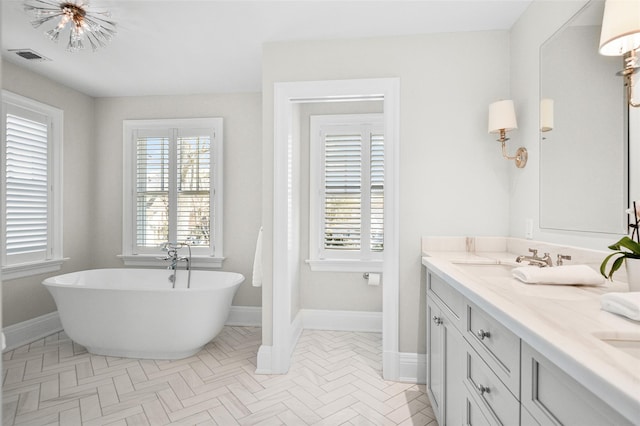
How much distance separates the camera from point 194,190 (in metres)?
3.84

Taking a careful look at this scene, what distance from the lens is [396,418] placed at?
2.09 metres

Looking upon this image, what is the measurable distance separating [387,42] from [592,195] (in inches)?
66.9

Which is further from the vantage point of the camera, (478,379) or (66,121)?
(66,121)

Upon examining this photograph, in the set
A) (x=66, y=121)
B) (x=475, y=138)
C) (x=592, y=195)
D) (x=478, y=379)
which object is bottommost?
(x=478, y=379)

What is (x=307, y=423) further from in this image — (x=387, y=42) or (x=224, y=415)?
(x=387, y=42)

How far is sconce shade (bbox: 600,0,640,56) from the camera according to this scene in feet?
4.20

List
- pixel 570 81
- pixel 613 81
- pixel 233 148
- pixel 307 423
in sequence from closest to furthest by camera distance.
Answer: pixel 613 81 < pixel 570 81 < pixel 307 423 < pixel 233 148

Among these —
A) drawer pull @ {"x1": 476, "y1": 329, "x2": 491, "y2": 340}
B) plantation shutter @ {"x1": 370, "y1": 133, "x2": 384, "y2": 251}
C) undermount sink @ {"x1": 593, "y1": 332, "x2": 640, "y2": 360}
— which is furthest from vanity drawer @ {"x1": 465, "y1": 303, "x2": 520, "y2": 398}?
plantation shutter @ {"x1": 370, "y1": 133, "x2": 384, "y2": 251}

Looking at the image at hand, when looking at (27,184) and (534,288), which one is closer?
(534,288)

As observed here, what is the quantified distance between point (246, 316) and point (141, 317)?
1.22 m

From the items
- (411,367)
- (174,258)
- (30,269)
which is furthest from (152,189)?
(411,367)

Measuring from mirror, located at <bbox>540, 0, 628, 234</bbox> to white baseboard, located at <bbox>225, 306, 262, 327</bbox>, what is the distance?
2.83m

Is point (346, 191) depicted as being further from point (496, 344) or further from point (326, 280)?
point (496, 344)

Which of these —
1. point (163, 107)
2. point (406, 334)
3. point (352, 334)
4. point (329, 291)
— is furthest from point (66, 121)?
point (406, 334)
